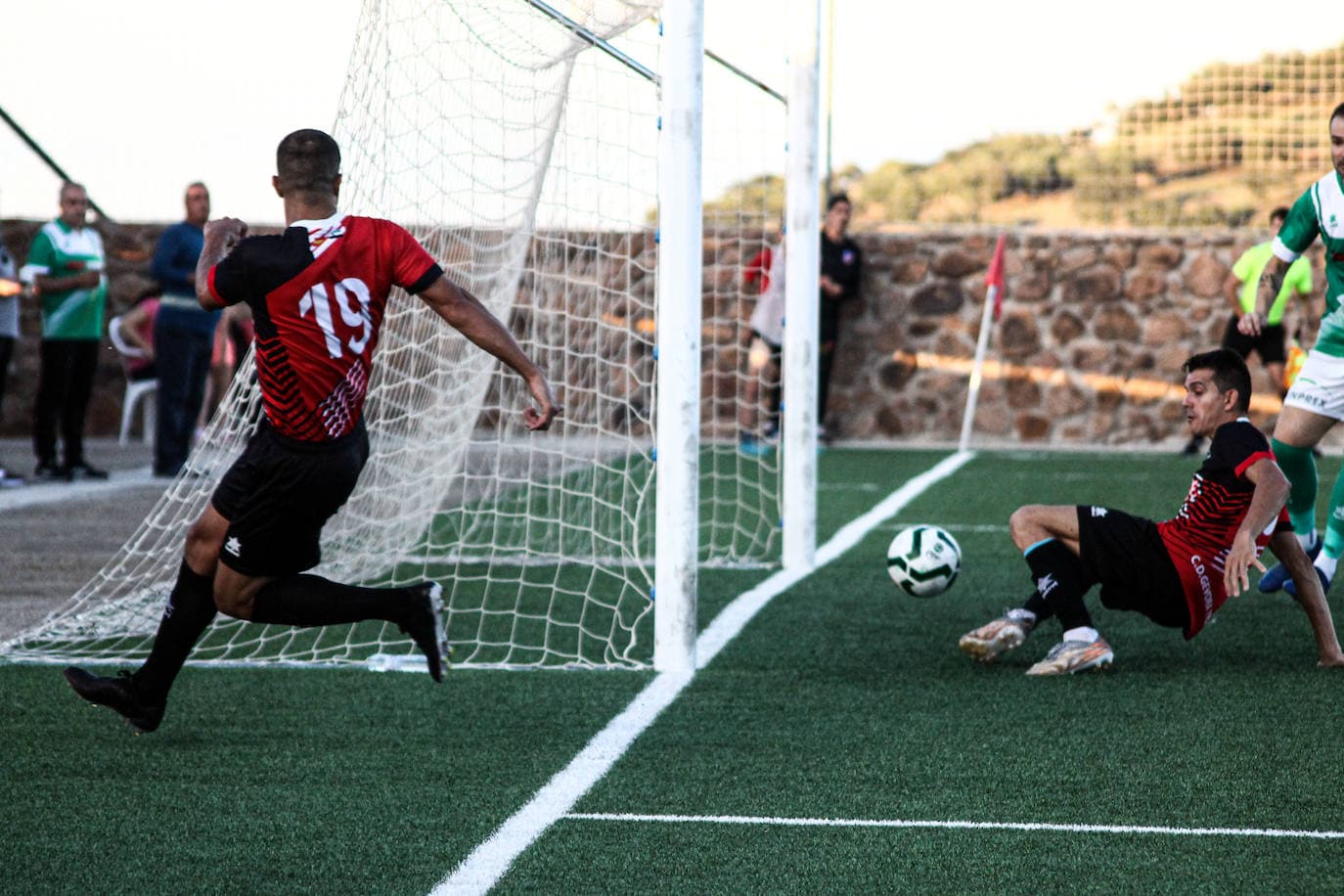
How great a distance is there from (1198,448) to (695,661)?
10804mm

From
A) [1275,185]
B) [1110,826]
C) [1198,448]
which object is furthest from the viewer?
[1275,185]

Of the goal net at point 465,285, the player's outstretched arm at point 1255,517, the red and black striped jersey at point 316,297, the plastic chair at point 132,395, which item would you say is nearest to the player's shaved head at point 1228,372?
the player's outstretched arm at point 1255,517

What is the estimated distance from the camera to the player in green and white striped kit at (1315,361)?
652 cm

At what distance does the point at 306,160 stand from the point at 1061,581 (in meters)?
3.09

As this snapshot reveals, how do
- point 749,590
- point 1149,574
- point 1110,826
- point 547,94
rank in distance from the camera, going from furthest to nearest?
1. point 749,590
2. point 547,94
3. point 1149,574
4. point 1110,826

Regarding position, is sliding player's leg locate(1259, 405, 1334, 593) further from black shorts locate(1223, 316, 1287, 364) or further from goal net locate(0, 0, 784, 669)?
black shorts locate(1223, 316, 1287, 364)

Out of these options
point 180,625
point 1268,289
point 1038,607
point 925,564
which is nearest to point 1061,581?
point 1038,607

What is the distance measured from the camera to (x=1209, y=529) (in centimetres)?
584

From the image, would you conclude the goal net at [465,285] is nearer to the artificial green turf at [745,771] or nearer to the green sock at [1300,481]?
the artificial green turf at [745,771]

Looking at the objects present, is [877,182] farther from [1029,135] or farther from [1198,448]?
[1198,448]

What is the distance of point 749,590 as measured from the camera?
305 inches

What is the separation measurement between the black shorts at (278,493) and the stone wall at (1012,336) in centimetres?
1155

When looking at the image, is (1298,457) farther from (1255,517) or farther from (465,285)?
(465,285)

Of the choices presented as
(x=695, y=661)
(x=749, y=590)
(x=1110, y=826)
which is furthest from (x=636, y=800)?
(x=749, y=590)
